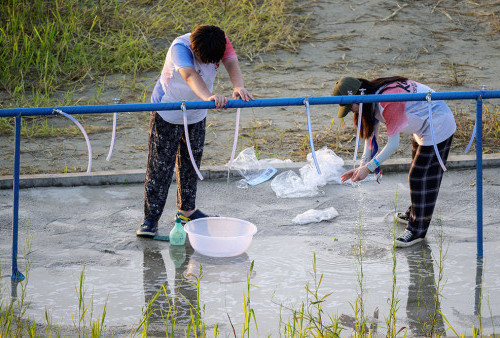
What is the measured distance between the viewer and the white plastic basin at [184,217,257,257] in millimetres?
5195

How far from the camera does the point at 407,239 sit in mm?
5395

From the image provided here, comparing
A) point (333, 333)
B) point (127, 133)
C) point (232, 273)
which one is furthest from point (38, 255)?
point (127, 133)

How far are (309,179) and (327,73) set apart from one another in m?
3.81

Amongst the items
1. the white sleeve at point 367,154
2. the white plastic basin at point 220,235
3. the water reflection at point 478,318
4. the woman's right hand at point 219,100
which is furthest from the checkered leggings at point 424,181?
the woman's right hand at point 219,100

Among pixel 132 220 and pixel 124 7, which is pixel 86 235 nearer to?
pixel 132 220

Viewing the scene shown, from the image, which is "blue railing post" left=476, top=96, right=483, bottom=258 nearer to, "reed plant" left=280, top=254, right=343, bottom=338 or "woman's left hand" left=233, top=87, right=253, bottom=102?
"reed plant" left=280, top=254, right=343, bottom=338

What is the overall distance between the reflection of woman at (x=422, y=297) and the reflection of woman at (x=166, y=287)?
48.8 inches

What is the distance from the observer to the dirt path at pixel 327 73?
7.61 metres

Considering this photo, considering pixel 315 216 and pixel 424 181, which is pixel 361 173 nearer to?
pixel 424 181

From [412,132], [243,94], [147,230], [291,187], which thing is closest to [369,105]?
[412,132]

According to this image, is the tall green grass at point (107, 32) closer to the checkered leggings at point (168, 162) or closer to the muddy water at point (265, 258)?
the muddy water at point (265, 258)

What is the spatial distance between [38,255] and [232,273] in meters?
1.38

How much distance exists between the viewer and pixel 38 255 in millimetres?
5297

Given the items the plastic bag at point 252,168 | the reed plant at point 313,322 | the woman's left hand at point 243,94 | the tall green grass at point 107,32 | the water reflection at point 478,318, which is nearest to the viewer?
the reed plant at point 313,322
